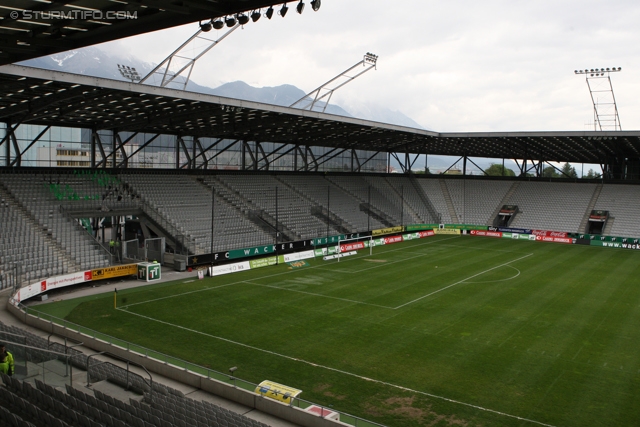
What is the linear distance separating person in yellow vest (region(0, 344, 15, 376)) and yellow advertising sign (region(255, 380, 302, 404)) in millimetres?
6454

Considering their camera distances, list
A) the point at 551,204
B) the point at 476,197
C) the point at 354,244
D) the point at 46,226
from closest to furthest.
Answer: the point at 46,226 → the point at 354,244 → the point at 551,204 → the point at 476,197

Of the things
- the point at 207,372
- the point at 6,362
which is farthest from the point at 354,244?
the point at 6,362

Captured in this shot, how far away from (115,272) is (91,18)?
2400 cm

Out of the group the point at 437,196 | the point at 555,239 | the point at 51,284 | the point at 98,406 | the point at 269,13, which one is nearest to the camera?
the point at 98,406

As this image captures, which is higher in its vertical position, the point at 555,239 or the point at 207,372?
the point at 555,239

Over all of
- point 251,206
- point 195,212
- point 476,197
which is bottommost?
point 195,212

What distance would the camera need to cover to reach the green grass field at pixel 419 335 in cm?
1634

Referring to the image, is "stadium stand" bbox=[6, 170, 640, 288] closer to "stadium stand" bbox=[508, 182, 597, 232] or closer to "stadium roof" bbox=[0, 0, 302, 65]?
"stadium stand" bbox=[508, 182, 597, 232]

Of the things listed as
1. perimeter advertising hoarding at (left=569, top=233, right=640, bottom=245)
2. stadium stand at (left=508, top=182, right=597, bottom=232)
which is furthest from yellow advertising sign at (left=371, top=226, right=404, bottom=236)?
perimeter advertising hoarding at (left=569, top=233, right=640, bottom=245)

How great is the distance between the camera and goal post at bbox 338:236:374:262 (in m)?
45.9

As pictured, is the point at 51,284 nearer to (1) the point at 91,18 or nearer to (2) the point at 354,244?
(1) the point at 91,18

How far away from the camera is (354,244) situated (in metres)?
47.8

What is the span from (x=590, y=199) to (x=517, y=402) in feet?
178

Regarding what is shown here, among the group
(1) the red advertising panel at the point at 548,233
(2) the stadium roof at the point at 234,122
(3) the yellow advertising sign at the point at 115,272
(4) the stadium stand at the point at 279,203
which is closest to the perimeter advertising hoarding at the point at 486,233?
(1) the red advertising panel at the point at 548,233
